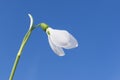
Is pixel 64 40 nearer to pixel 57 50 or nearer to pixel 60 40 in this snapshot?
pixel 60 40

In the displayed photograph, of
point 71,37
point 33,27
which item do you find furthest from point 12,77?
point 71,37

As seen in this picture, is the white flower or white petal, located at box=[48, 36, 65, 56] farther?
white petal, located at box=[48, 36, 65, 56]

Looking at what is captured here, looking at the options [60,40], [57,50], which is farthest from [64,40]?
[57,50]

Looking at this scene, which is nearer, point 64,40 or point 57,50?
point 64,40

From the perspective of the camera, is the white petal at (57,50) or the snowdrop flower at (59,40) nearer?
A: the snowdrop flower at (59,40)
